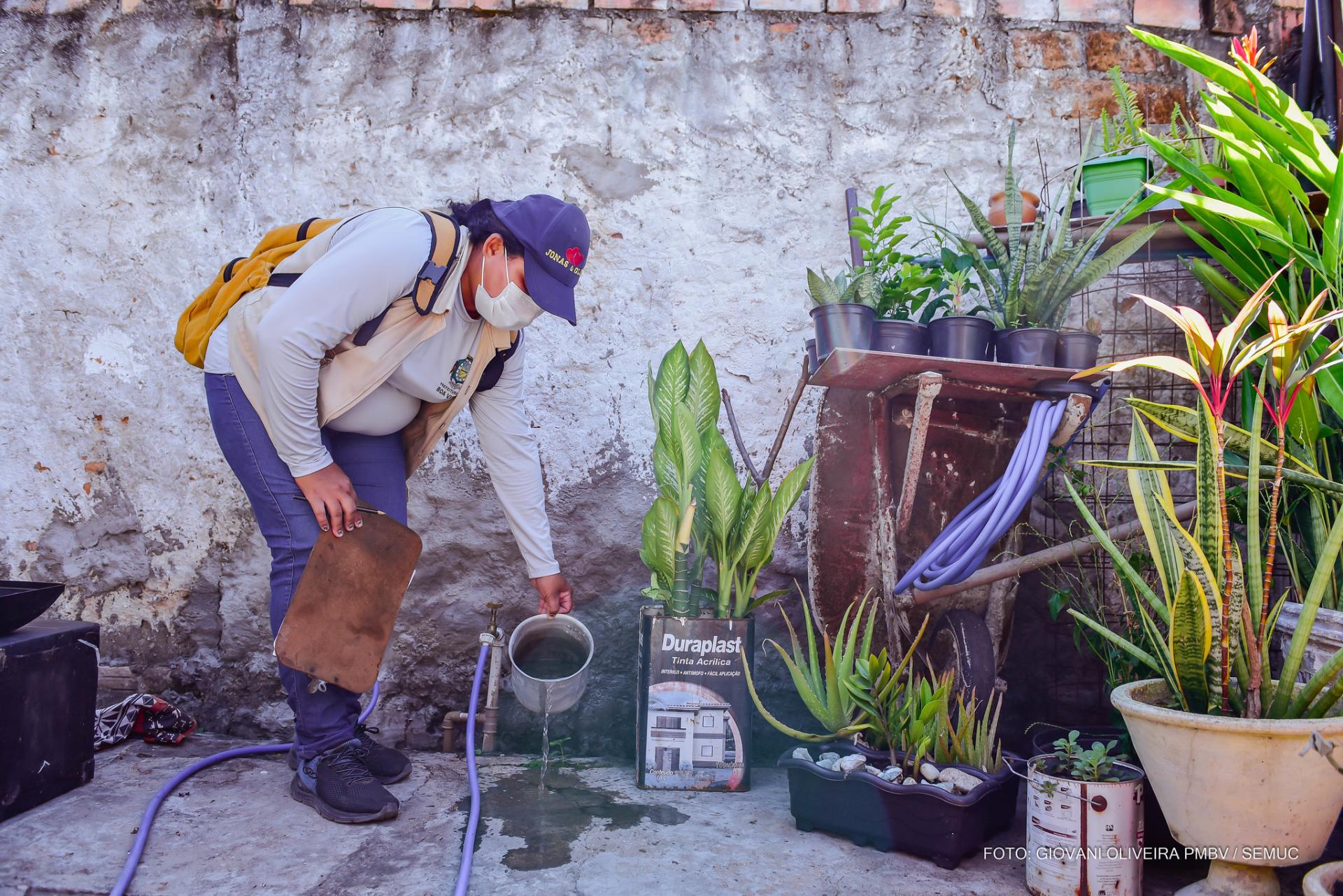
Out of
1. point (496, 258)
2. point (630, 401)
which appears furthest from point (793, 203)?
point (496, 258)

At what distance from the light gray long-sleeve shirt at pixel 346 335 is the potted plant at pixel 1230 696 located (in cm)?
133

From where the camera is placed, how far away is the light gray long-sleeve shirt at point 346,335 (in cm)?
173

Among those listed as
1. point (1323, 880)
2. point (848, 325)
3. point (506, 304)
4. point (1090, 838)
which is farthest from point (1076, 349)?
point (506, 304)

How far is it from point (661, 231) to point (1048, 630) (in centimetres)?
159

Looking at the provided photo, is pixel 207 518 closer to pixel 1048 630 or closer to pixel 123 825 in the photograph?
pixel 123 825

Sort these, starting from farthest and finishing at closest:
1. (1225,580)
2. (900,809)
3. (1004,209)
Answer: (1004,209) < (900,809) < (1225,580)

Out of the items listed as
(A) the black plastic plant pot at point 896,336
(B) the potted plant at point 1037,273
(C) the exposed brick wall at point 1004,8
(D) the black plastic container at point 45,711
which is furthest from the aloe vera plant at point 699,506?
(D) the black plastic container at point 45,711

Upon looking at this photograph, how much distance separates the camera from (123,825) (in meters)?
1.84

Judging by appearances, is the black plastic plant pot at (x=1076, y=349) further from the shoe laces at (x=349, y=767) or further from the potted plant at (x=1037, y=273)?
the shoe laces at (x=349, y=767)

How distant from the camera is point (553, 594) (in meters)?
2.24

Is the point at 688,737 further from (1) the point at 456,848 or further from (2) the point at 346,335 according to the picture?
(2) the point at 346,335

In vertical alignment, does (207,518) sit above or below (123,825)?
above

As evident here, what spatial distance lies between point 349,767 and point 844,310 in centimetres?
146

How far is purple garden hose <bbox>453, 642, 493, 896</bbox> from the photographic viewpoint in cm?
158
